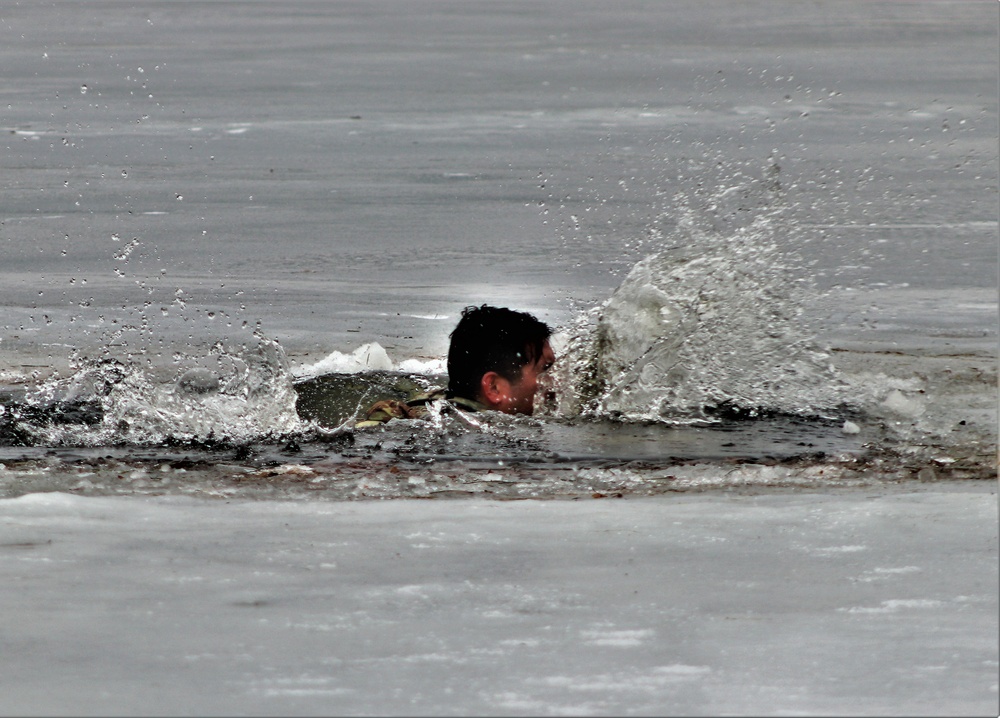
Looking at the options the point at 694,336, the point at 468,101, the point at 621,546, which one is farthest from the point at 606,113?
the point at 621,546

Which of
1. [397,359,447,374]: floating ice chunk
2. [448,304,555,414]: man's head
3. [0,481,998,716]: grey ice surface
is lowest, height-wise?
[397,359,447,374]: floating ice chunk

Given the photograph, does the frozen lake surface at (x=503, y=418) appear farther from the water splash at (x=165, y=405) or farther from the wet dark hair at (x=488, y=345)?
the wet dark hair at (x=488, y=345)

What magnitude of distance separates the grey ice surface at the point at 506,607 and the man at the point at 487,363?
1.32m

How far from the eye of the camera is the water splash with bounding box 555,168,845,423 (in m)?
4.79

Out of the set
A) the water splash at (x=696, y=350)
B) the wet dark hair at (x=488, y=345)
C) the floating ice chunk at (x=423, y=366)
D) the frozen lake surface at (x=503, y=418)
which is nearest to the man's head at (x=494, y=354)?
the wet dark hair at (x=488, y=345)

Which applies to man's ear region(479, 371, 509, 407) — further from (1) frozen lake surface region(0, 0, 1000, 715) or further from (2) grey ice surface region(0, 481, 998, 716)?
(2) grey ice surface region(0, 481, 998, 716)

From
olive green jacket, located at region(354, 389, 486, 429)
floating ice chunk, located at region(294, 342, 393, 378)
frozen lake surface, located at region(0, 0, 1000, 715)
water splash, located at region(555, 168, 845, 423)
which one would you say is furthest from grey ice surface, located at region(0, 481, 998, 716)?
floating ice chunk, located at region(294, 342, 393, 378)

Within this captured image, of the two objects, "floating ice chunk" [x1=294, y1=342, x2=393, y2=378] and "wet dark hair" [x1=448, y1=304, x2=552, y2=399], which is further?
"floating ice chunk" [x1=294, y1=342, x2=393, y2=378]

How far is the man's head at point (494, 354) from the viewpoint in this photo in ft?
14.9

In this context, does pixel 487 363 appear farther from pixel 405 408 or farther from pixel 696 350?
pixel 696 350

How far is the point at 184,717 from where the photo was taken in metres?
1.96

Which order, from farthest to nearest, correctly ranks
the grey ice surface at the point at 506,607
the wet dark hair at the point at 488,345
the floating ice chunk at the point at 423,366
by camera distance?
the floating ice chunk at the point at 423,366
the wet dark hair at the point at 488,345
the grey ice surface at the point at 506,607

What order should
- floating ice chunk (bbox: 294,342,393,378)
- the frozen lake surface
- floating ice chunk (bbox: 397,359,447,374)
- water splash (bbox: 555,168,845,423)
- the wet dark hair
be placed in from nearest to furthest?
1. the frozen lake surface
2. the wet dark hair
3. water splash (bbox: 555,168,845,423)
4. floating ice chunk (bbox: 294,342,393,378)
5. floating ice chunk (bbox: 397,359,447,374)

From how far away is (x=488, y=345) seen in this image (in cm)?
Answer: 454
